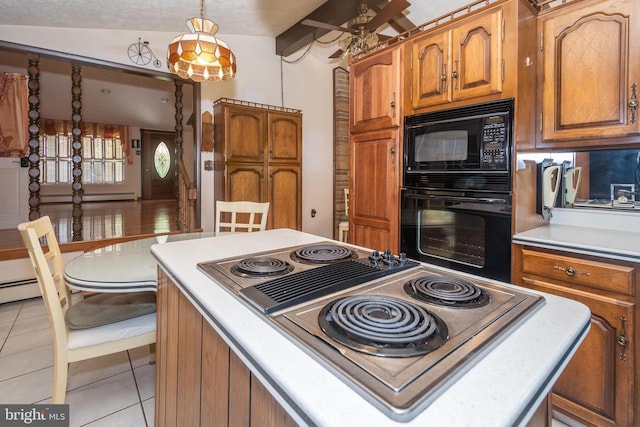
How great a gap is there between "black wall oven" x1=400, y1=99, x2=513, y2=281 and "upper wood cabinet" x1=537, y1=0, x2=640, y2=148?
1.08 feet

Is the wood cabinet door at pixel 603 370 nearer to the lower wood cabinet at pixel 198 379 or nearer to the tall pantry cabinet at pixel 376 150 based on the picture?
the tall pantry cabinet at pixel 376 150

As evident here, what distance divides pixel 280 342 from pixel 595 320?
1.58 metres

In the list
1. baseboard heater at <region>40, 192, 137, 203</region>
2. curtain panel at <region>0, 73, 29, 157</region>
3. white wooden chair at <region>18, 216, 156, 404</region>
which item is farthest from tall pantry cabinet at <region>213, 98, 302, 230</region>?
baseboard heater at <region>40, 192, 137, 203</region>

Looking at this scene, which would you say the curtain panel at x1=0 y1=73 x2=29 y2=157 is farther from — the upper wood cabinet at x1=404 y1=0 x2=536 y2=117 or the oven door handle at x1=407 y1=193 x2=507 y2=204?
the oven door handle at x1=407 y1=193 x2=507 y2=204

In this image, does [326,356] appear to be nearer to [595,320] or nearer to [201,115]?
[595,320]

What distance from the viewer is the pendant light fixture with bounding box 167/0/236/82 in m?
1.87

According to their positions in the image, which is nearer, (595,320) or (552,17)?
(595,320)

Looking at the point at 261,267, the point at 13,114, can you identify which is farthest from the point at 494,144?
the point at 13,114

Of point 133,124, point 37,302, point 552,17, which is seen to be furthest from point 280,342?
point 133,124

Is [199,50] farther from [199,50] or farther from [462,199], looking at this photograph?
[462,199]

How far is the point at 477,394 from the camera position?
1.45 ft

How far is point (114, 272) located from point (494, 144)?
6.63 ft

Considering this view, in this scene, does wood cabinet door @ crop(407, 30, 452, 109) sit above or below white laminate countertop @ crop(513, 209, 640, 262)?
above

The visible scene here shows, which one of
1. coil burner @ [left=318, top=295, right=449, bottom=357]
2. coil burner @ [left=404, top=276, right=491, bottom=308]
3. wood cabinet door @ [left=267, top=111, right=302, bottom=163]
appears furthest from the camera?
wood cabinet door @ [left=267, top=111, right=302, bottom=163]
